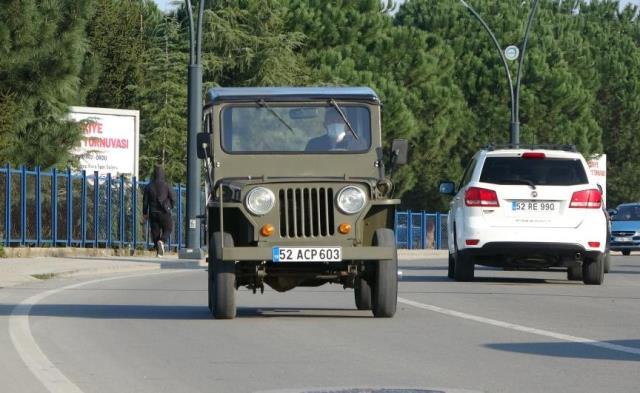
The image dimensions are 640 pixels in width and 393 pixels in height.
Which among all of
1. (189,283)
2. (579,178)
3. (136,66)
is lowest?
(189,283)

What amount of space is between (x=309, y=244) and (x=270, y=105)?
6.27 ft

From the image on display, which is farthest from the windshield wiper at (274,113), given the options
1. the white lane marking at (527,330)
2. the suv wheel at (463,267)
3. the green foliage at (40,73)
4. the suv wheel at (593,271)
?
the green foliage at (40,73)

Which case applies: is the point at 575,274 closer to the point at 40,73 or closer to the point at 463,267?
the point at 463,267

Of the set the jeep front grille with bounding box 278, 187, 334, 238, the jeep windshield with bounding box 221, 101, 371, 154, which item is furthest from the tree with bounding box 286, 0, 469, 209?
the jeep front grille with bounding box 278, 187, 334, 238

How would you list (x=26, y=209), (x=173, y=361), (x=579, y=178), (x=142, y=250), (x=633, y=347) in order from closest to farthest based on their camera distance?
(x=173, y=361) → (x=633, y=347) → (x=579, y=178) → (x=26, y=209) → (x=142, y=250)

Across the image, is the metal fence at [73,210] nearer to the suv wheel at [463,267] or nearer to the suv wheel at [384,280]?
the suv wheel at [463,267]

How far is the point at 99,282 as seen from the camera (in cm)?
2370

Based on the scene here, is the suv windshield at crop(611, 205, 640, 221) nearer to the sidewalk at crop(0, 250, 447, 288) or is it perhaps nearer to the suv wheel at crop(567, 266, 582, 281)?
the sidewalk at crop(0, 250, 447, 288)

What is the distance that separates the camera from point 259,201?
14789 mm

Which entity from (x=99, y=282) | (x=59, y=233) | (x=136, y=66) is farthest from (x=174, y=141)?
(x=99, y=282)

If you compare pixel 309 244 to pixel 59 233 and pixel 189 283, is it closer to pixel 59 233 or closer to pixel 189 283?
pixel 189 283

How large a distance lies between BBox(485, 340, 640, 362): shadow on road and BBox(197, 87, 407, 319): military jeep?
2521mm

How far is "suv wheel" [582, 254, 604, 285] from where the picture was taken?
22.8 metres

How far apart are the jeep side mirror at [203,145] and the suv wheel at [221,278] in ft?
4.21
